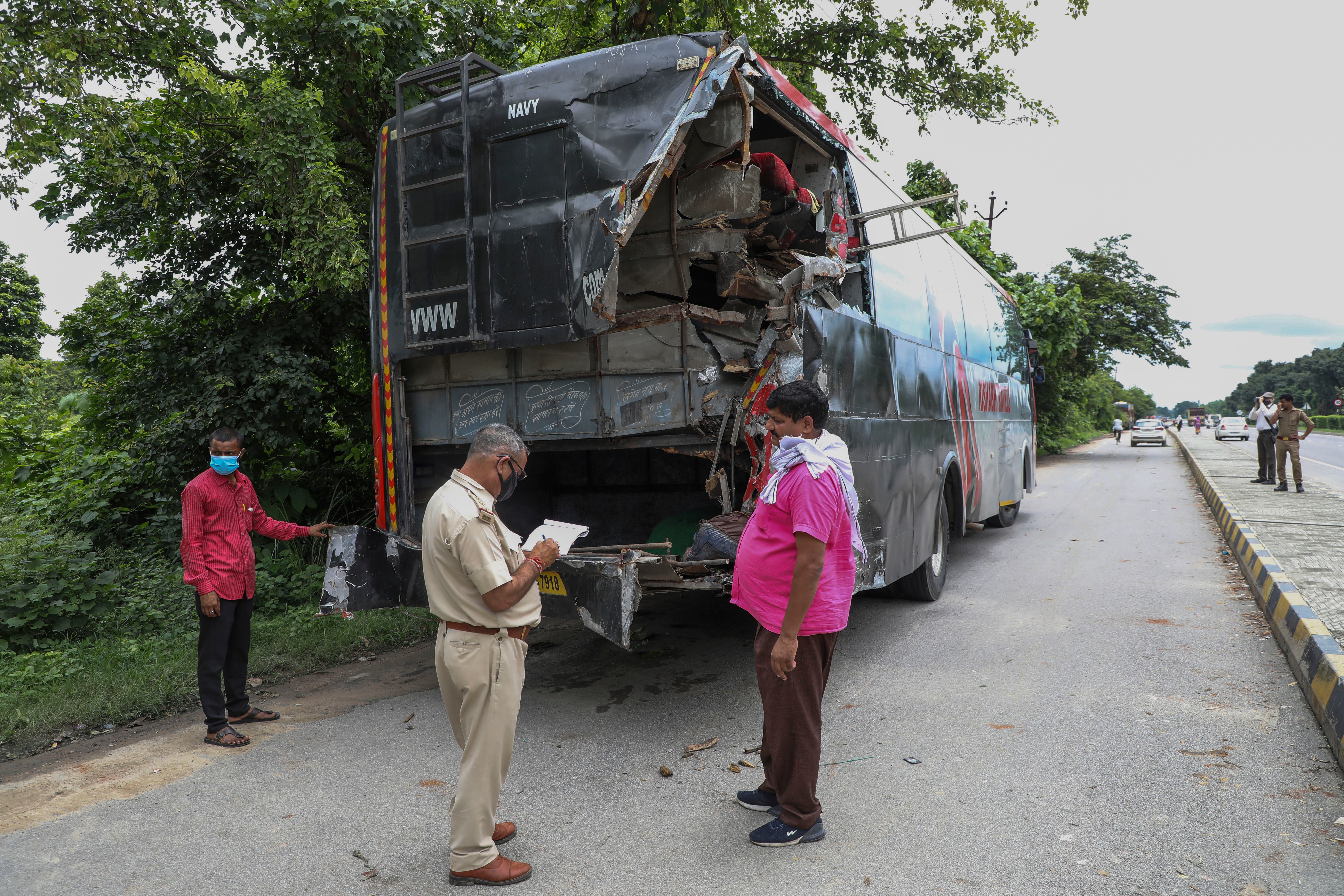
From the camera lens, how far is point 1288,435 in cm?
1401

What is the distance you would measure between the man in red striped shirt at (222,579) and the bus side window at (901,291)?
419 cm

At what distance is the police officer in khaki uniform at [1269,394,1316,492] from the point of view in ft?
45.8

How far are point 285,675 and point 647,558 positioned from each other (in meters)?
2.77

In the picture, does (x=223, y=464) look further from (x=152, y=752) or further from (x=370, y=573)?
(x=152, y=752)

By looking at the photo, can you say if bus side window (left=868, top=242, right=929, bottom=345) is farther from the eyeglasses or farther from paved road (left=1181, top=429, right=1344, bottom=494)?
paved road (left=1181, top=429, right=1344, bottom=494)

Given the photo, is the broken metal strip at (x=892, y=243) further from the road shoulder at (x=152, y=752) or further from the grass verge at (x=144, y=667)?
the grass verge at (x=144, y=667)

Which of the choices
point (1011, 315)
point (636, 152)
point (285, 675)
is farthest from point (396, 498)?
point (1011, 315)

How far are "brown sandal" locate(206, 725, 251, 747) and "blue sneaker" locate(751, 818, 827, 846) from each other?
2.63 meters

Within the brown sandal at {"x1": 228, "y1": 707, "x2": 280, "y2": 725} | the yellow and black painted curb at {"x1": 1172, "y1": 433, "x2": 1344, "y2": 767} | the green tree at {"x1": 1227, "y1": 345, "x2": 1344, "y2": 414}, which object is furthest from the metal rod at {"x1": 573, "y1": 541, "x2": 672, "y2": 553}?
the green tree at {"x1": 1227, "y1": 345, "x2": 1344, "y2": 414}

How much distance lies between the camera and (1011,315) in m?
12.1

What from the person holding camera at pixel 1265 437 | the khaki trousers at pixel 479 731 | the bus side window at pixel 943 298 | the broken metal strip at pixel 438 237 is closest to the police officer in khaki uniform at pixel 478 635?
the khaki trousers at pixel 479 731

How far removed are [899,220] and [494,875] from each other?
5.24 meters

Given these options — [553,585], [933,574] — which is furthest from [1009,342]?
[553,585]

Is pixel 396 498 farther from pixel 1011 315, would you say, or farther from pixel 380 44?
pixel 1011 315
